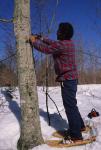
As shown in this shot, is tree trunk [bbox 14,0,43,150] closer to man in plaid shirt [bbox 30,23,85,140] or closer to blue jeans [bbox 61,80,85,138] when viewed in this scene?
man in plaid shirt [bbox 30,23,85,140]

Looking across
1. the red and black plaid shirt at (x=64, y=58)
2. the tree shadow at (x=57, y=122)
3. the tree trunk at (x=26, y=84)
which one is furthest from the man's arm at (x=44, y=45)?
the tree shadow at (x=57, y=122)

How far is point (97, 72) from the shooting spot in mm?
32344

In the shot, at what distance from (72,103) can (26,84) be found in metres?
0.71

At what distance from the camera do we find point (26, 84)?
4500 millimetres

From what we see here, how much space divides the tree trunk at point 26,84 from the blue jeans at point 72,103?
1.40 feet

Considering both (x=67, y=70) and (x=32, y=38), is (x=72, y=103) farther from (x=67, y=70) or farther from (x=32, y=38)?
(x=32, y=38)

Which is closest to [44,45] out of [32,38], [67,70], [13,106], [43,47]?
[43,47]

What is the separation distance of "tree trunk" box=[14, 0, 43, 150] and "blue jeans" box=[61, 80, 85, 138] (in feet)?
1.40

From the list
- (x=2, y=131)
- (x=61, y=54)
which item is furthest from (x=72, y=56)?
(x=2, y=131)

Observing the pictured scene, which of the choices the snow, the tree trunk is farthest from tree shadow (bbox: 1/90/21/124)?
the tree trunk

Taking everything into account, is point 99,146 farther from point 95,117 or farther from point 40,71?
point 40,71

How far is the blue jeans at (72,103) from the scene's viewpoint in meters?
4.67

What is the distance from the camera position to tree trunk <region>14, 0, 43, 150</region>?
14.8 ft

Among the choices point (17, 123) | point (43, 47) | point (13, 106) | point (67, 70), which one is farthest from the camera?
point (13, 106)
